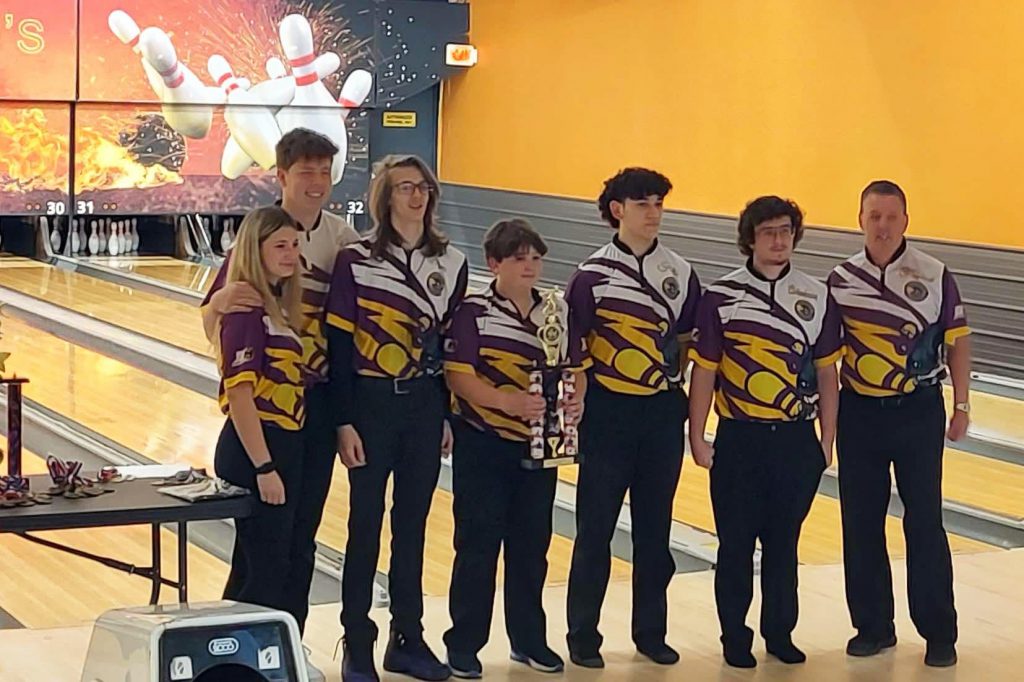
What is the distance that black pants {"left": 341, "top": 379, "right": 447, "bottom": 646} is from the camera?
3.05 meters

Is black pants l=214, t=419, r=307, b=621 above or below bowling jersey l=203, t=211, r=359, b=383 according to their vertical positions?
below

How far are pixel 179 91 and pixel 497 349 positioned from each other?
7670mm

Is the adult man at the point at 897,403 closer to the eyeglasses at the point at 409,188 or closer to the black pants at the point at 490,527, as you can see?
the black pants at the point at 490,527

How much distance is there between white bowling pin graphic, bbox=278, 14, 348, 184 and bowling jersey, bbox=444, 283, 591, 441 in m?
7.59

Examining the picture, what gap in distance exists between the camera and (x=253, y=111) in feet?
34.5

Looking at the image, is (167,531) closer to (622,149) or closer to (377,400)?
(377,400)

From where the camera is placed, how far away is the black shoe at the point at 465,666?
3.17 metres

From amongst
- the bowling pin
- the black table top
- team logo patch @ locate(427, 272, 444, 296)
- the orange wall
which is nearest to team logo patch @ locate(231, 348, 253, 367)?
the black table top

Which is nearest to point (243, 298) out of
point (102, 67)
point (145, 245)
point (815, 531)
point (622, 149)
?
point (815, 531)

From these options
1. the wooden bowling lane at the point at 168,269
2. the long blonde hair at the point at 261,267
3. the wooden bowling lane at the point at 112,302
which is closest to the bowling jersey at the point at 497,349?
the long blonde hair at the point at 261,267

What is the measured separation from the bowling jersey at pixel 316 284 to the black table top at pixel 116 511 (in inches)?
13.2

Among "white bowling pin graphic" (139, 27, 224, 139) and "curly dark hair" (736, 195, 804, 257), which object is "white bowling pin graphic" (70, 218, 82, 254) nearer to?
"white bowling pin graphic" (139, 27, 224, 139)

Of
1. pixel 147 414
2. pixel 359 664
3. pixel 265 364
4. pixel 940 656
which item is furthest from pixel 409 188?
pixel 147 414

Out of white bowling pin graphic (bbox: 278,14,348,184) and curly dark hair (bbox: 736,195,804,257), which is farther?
white bowling pin graphic (bbox: 278,14,348,184)
